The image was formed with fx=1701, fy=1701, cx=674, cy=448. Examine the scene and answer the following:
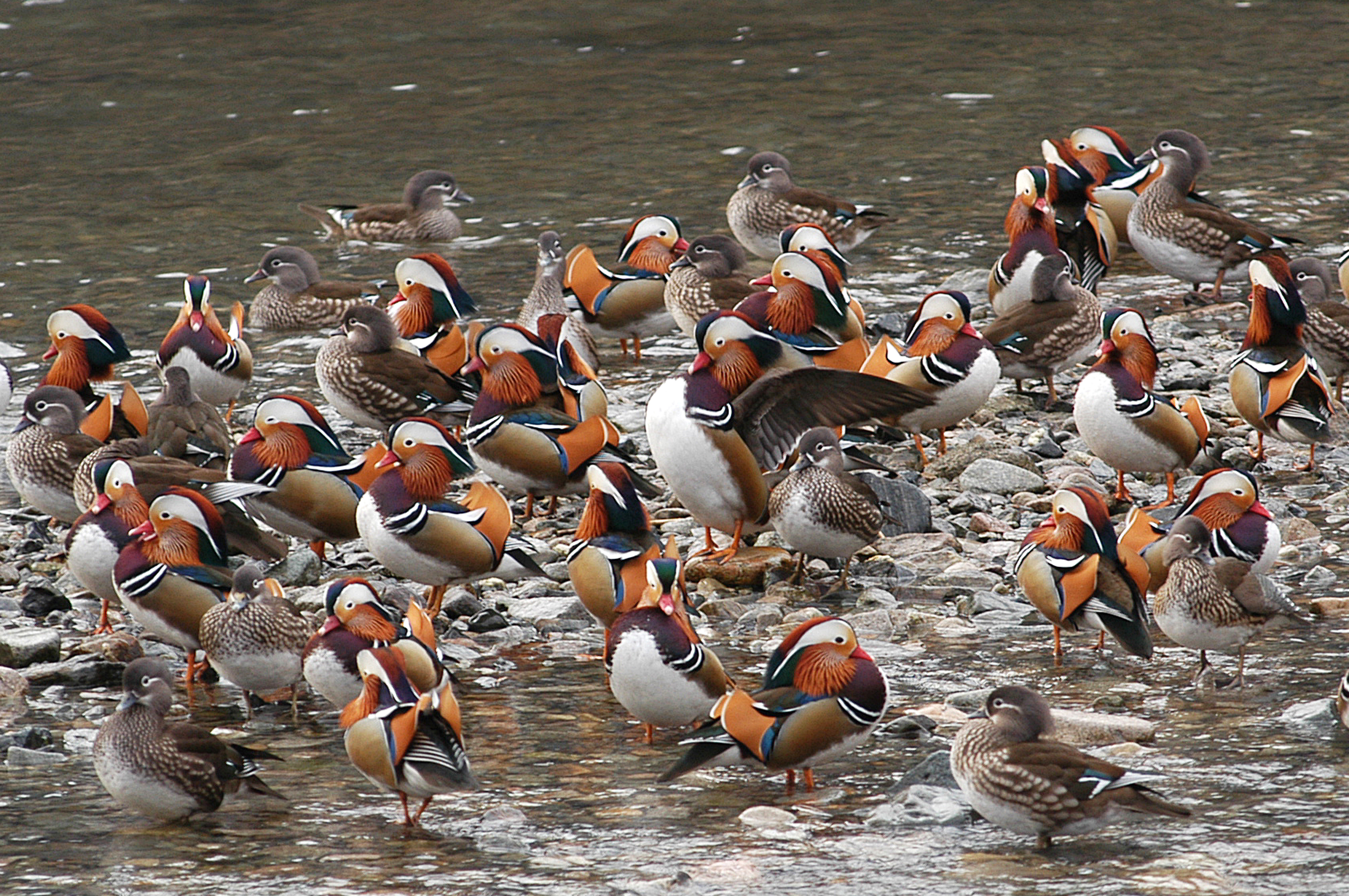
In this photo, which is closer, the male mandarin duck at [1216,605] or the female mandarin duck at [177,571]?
the male mandarin duck at [1216,605]

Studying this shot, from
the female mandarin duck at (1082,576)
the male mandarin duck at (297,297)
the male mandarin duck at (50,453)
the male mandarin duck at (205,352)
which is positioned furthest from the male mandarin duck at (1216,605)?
the male mandarin duck at (297,297)

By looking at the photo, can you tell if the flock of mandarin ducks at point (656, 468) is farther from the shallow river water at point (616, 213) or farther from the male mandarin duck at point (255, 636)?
the shallow river water at point (616, 213)

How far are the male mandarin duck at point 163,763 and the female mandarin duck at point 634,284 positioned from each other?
17.4 ft

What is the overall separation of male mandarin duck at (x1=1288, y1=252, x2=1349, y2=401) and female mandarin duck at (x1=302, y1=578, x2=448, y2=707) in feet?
17.4

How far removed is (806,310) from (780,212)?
3.30m

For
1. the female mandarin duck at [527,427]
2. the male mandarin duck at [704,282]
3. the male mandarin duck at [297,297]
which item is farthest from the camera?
the male mandarin duck at [297,297]

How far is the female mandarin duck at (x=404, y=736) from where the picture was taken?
199 inches

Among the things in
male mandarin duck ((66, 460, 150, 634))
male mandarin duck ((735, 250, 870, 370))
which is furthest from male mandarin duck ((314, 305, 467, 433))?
male mandarin duck ((66, 460, 150, 634))

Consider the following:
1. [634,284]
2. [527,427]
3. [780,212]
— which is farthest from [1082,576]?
[780,212]

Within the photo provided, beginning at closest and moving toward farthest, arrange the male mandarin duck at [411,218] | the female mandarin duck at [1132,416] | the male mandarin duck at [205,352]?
the female mandarin duck at [1132,416], the male mandarin duck at [205,352], the male mandarin duck at [411,218]

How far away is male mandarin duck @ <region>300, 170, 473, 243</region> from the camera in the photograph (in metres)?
13.2

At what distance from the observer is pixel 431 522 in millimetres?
6789

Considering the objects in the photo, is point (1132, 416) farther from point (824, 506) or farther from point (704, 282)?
point (704, 282)

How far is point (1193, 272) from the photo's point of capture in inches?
433
